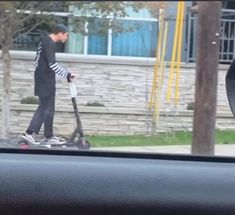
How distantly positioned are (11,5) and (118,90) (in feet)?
33.5

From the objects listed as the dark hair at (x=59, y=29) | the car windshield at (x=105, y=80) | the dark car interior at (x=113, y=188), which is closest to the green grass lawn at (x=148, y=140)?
the car windshield at (x=105, y=80)

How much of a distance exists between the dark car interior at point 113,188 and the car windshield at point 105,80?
4.22 metres

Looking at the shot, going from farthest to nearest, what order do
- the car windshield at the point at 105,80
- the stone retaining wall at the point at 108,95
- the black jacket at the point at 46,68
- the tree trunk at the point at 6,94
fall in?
the stone retaining wall at the point at 108,95 < the tree trunk at the point at 6,94 < the car windshield at the point at 105,80 < the black jacket at the point at 46,68

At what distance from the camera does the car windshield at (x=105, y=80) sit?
320 inches

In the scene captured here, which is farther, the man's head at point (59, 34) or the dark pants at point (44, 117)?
the dark pants at point (44, 117)

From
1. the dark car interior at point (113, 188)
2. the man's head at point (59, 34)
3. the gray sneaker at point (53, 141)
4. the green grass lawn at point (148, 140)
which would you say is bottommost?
the green grass lawn at point (148, 140)

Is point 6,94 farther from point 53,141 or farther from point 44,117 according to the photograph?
point 53,141

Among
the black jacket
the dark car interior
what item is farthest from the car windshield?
the dark car interior

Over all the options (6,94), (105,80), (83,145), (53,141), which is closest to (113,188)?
(53,141)

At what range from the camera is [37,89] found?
26.6ft

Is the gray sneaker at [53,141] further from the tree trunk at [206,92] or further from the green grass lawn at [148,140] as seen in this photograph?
the tree trunk at [206,92]

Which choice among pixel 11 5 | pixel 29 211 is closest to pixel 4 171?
pixel 29 211

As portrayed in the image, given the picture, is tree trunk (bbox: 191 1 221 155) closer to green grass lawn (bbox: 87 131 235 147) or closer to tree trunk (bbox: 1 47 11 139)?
green grass lawn (bbox: 87 131 235 147)

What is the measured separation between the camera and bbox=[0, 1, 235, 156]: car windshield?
320 inches
